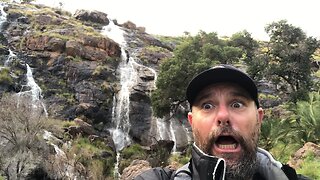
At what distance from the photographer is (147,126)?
34938 mm

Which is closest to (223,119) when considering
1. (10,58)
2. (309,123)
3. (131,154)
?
(309,123)

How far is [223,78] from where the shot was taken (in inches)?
86.3

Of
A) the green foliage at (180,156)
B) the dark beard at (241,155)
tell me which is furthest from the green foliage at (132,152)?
the dark beard at (241,155)

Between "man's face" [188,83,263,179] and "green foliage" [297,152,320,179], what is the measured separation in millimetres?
9380

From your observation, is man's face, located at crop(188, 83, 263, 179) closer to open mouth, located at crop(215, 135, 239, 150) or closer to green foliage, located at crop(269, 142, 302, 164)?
open mouth, located at crop(215, 135, 239, 150)

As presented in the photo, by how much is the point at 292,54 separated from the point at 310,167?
15.4m

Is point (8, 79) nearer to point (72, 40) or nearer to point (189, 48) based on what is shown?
point (72, 40)

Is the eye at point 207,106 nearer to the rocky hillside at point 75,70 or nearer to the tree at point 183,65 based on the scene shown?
the tree at point 183,65

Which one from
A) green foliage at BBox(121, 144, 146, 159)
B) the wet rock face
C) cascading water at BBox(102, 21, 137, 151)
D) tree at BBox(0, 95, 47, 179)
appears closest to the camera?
tree at BBox(0, 95, 47, 179)

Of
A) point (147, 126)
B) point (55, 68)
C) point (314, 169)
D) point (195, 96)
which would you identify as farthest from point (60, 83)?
point (195, 96)

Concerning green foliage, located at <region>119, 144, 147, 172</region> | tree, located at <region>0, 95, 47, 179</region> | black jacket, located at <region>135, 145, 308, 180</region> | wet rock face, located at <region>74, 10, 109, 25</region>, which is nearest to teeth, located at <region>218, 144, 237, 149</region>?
black jacket, located at <region>135, 145, 308, 180</region>

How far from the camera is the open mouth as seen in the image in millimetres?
2012

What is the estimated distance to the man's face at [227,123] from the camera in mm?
2008

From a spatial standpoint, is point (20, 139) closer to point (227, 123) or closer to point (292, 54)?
point (292, 54)
